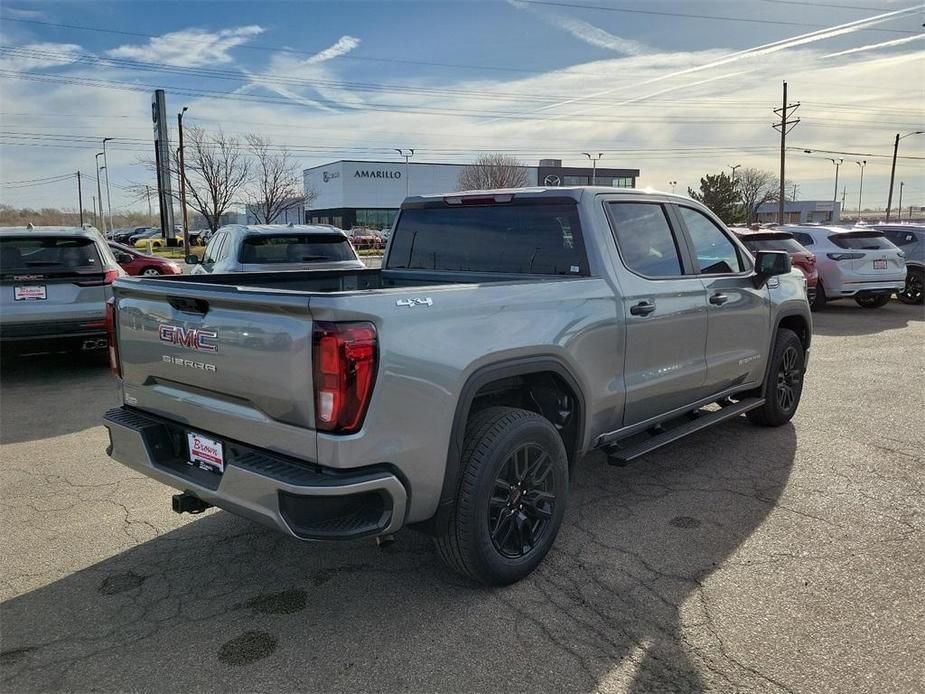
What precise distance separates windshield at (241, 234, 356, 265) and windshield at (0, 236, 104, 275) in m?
1.68

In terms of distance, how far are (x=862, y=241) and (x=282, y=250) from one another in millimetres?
11080

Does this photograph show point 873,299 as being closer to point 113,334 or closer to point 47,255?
point 47,255

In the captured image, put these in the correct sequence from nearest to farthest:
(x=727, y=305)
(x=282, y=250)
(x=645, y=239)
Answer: (x=645, y=239)
(x=727, y=305)
(x=282, y=250)

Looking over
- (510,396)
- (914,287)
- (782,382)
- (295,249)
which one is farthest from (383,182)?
(510,396)

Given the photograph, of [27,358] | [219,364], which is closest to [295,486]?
[219,364]

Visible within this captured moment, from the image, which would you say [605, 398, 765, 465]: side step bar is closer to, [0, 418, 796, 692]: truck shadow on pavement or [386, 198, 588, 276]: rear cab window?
[0, 418, 796, 692]: truck shadow on pavement

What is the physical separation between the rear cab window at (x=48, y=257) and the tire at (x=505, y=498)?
6.35 meters

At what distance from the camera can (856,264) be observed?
13102 millimetres

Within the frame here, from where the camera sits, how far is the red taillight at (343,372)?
2523mm

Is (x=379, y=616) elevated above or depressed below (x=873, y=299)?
below

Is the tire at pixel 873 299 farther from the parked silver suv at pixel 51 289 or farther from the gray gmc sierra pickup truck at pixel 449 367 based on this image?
the parked silver suv at pixel 51 289

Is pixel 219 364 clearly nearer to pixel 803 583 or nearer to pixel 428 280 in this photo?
pixel 428 280

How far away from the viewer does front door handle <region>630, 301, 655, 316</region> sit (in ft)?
12.7

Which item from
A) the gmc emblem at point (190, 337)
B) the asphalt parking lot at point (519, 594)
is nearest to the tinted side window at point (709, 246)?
the asphalt parking lot at point (519, 594)
